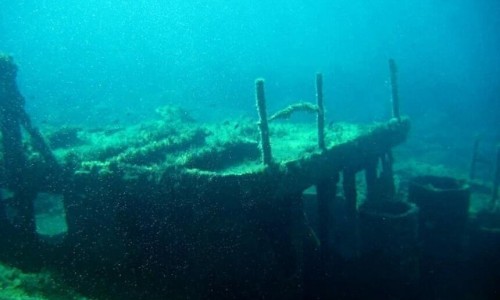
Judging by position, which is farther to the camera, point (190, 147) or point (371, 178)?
point (371, 178)

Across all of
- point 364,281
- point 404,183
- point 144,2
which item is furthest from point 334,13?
point 364,281

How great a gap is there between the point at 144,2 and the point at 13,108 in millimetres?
152244

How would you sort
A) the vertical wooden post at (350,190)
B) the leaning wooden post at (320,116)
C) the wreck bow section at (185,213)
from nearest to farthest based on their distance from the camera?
the wreck bow section at (185,213) → the leaning wooden post at (320,116) → the vertical wooden post at (350,190)

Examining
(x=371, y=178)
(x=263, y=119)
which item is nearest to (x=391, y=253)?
(x=371, y=178)

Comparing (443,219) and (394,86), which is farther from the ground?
(394,86)

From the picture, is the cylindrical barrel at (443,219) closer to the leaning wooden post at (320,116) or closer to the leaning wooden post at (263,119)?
the leaning wooden post at (320,116)

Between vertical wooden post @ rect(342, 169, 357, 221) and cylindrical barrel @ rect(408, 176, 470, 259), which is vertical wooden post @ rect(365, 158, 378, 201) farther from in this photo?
cylindrical barrel @ rect(408, 176, 470, 259)

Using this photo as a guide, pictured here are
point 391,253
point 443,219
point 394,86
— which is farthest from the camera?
point 394,86

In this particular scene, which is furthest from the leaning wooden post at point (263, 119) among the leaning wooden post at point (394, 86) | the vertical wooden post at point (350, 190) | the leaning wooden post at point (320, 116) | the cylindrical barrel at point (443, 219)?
the leaning wooden post at point (394, 86)

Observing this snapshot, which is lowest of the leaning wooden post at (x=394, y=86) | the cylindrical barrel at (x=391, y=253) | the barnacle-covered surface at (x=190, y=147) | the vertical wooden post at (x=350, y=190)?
the cylindrical barrel at (x=391, y=253)

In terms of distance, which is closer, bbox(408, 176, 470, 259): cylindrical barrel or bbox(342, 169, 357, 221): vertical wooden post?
bbox(408, 176, 470, 259): cylindrical barrel

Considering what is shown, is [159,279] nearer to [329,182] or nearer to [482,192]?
[329,182]

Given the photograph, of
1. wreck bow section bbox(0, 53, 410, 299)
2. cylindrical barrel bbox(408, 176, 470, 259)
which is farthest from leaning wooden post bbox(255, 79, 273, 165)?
cylindrical barrel bbox(408, 176, 470, 259)

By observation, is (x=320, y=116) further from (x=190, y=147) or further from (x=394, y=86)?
(x=394, y=86)
